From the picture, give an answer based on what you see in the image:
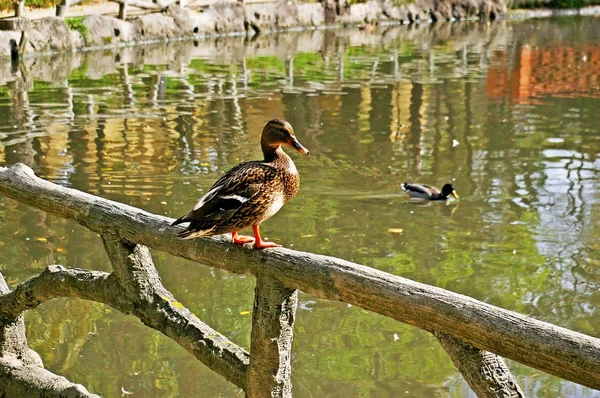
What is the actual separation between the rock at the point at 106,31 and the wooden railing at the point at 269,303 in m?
18.7

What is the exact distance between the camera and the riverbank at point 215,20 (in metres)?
21.2

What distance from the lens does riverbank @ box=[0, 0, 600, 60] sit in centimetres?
2122

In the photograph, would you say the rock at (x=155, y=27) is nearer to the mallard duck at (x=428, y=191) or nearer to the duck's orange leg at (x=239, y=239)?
the mallard duck at (x=428, y=191)

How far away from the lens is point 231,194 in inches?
135

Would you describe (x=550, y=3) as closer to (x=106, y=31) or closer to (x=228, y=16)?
(x=228, y=16)

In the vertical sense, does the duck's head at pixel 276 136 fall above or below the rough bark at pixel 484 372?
above

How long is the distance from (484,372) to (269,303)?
90 cm

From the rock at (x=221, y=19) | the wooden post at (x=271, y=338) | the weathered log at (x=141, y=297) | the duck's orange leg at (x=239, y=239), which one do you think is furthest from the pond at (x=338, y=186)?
the rock at (x=221, y=19)

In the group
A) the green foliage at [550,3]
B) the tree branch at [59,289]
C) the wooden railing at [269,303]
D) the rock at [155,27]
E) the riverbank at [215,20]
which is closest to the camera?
the wooden railing at [269,303]

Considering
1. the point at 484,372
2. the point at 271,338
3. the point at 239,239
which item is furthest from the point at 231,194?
the point at 484,372

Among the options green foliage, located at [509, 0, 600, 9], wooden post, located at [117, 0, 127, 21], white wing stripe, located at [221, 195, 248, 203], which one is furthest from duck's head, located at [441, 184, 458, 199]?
green foliage, located at [509, 0, 600, 9]

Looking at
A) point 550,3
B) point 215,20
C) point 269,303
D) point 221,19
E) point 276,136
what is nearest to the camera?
point 269,303

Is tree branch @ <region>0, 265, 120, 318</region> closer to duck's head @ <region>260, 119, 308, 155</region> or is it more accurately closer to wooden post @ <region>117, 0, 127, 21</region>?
duck's head @ <region>260, 119, 308, 155</region>

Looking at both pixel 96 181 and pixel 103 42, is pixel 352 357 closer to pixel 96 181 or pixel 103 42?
pixel 96 181
